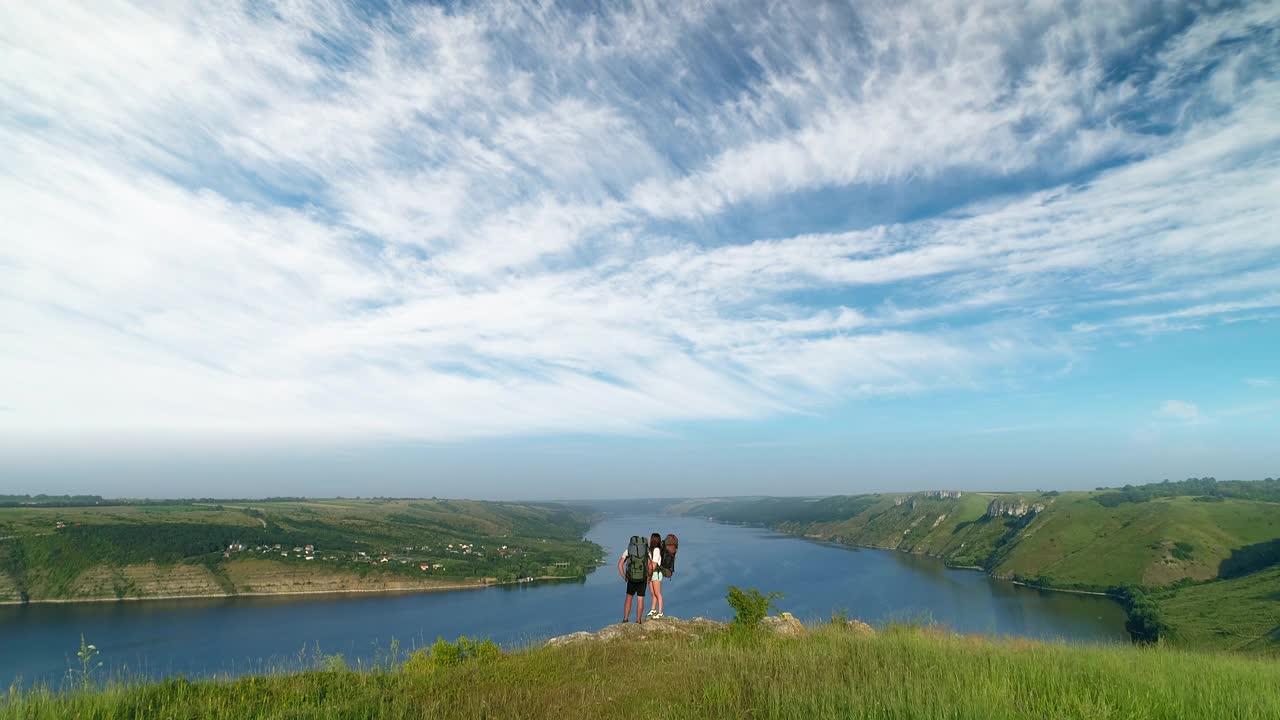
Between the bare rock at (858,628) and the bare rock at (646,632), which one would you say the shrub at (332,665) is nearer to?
the bare rock at (646,632)

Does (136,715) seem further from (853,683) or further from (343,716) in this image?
(853,683)

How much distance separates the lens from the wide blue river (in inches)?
3472

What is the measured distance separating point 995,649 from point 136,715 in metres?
11.9

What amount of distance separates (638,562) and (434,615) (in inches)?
4706

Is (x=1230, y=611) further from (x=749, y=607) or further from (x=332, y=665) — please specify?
(x=332, y=665)

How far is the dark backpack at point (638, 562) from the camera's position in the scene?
602 inches

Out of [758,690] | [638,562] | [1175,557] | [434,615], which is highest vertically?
[758,690]

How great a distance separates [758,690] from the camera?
20.8 ft

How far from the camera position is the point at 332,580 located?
143625 mm

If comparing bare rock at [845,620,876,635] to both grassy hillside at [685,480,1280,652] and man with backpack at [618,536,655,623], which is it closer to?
man with backpack at [618,536,655,623]

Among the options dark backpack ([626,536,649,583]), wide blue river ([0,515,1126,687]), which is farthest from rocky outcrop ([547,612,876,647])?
wide blue river ([0,515,1126,687])

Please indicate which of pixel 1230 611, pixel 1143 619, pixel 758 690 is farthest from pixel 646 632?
pixel 1230 611

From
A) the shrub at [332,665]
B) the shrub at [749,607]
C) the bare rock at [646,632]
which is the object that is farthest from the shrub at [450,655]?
the shrub at [749,607]

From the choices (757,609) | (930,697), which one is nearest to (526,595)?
(757,609)
